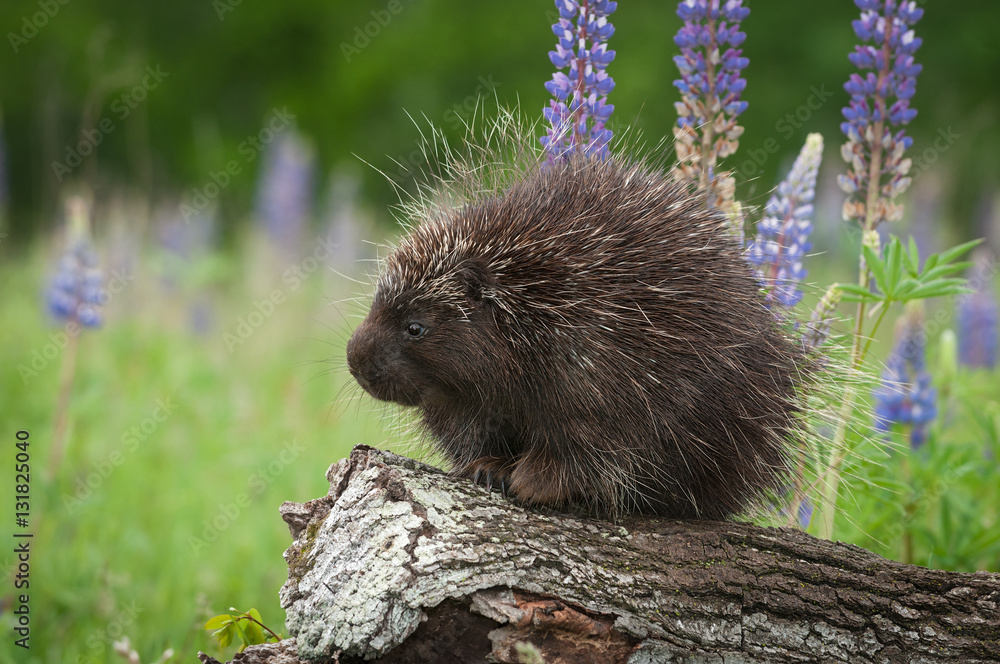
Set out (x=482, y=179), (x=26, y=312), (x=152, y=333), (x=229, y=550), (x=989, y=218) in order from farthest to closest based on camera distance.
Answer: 1. (x=989, y=218)
2. (x=26, y=312)
3. (x=152, y=333)
4. (x=229, y=550)
5. (x=482, y=179)

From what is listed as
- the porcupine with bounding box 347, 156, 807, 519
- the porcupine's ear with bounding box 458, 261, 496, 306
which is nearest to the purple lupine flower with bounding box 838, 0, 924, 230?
the porcupine with bounding box 347, 156, 807, 519

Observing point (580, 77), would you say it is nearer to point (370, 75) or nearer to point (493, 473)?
point (493, 473)

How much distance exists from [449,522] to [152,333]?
7659mm

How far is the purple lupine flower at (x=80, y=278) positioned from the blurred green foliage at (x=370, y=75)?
7169 millimetres

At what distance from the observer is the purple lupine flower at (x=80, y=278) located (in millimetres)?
5098

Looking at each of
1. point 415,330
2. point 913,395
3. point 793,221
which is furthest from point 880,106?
point 415,330

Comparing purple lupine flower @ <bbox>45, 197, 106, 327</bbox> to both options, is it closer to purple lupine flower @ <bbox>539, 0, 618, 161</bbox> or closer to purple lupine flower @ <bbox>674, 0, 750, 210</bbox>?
Answer: purple lupine flower @ <bbox>539, 0, 618, 161</bbox>

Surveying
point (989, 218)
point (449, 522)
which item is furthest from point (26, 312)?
point (989, 218)

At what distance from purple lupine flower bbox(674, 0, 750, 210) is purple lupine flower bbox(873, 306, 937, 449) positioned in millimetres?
1824

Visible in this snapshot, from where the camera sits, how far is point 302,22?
57.7ft

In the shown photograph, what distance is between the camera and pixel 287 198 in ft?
36.6

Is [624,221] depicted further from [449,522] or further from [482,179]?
[449,522]

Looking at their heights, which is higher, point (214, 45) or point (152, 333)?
point (214, 45)

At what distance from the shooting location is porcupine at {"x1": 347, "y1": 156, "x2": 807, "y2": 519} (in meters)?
2.83
